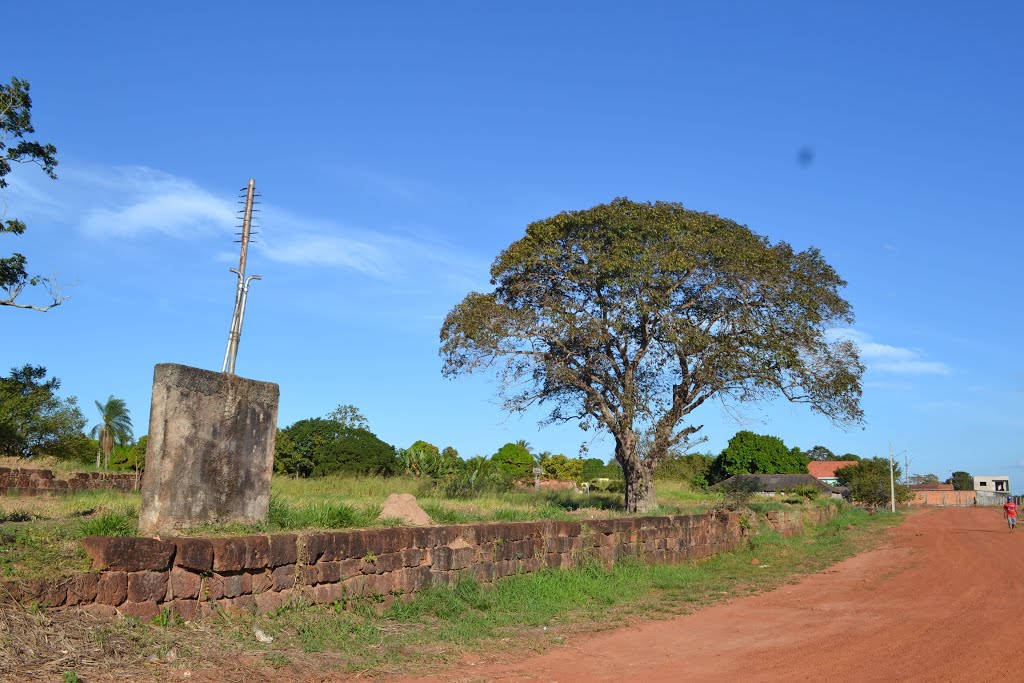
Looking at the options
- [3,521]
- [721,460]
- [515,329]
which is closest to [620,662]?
[3,521]

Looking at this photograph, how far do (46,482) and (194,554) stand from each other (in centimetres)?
1285

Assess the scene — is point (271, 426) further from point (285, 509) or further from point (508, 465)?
point (508, 465)

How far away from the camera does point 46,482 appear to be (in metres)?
17.5

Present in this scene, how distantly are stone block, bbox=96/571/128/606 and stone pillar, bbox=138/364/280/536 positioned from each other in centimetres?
114

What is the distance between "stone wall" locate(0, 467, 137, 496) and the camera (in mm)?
16594

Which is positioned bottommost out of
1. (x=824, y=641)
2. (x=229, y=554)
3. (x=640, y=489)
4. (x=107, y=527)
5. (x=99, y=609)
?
(x=824, y=641)

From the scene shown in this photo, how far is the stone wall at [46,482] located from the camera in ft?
54.4

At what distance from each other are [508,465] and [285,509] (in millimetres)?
49295

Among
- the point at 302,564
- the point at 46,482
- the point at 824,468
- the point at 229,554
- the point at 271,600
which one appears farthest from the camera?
the point at 824,468

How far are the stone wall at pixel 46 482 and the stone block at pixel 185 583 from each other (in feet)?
33.5

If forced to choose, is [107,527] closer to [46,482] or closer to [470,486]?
[46,482]

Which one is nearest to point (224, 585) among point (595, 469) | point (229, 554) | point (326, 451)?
point (229, 554)

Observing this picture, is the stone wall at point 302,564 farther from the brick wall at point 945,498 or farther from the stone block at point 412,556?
the brick wall at point 945,498

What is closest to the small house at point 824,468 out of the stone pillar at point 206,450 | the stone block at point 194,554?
the stone pillar at point 206,450
